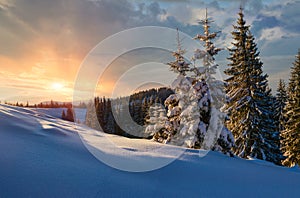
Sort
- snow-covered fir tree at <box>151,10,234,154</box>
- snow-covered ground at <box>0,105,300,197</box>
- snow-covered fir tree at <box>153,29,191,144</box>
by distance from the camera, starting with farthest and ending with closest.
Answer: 1. snow-covered fir tree at <box>153,29,191,144</box>
2. snow-covered fir tree at <box>151,10,234,154</box>
3. snow-covered ground at <box>0,105,300,197</box>

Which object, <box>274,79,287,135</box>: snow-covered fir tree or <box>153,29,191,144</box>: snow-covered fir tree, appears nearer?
<box>153,29,191,144</box>: snow-covered fir tree

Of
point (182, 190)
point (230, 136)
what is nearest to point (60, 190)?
point (182, 190)

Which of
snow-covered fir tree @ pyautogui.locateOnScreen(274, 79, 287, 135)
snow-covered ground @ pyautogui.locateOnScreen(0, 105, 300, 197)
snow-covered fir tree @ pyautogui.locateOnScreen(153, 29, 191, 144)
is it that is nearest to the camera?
snow-covered ground @ pyautogui.locateOnScreen(0, 105, 300, 197)

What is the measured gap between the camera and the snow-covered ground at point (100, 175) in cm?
245

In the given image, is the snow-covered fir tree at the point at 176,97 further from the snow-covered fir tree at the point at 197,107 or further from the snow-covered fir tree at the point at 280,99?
the snow-covered fir tree at the point at 280,99

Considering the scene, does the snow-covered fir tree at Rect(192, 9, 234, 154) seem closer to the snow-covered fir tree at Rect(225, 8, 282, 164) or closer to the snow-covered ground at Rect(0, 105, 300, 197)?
the snow-covered fir tree at Rect(225, 8, 282, 164)

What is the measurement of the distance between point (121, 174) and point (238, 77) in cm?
1796

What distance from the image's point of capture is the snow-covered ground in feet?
8.04

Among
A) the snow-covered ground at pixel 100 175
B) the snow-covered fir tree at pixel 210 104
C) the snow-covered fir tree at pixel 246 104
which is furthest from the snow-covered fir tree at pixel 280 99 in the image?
the snow-covered ground at pixel 100 175

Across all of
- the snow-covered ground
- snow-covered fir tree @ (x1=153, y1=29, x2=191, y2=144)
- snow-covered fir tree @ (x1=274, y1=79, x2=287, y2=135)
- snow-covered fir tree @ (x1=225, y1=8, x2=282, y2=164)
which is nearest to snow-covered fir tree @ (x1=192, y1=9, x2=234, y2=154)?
snow-covered fir tree @ (x1=153, y1=29, x2=191, y2=144)

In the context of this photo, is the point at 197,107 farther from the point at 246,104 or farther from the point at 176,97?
the point at 246,104

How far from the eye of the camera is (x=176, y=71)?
44.7 feet

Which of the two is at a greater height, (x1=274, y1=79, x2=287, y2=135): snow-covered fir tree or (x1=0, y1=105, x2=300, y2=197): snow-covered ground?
(x1=274, y1=79, x2=287, y2=135): snow-covered fir tree

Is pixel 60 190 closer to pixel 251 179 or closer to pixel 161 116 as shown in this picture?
pixel 251 179
